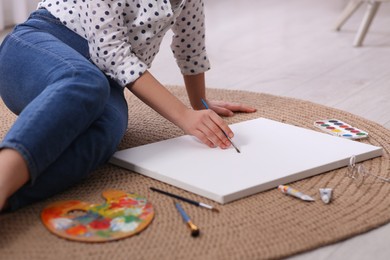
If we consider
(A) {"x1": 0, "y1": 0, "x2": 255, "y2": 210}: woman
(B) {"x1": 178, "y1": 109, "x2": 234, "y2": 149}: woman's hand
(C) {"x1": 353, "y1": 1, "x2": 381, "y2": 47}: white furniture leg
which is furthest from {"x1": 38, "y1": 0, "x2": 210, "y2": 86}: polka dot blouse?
(C) {"x1": 353, "y1": 1, "x2": 381, "y2": 47}: white furniture leg

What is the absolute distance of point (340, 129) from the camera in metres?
1.25

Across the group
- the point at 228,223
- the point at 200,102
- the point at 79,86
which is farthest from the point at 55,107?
the point at 200,102

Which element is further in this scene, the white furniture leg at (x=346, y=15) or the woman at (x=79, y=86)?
the white furniture leg at (x=346, y=15)

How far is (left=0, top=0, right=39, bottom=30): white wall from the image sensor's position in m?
2.31

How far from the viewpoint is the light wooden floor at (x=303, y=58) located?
1.53 m

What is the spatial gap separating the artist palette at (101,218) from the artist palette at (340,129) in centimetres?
42

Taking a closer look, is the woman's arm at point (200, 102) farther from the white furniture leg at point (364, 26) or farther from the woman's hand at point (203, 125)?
the white furniture leg at point (364, 26)

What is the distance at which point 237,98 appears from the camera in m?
1.51

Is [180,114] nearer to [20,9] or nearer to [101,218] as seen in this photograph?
[101,218]

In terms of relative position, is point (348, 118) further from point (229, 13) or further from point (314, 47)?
point (229, 13)

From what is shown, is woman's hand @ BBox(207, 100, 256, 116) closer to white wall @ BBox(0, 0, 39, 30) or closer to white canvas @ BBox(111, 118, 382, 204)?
white canvas @ BBox(111, 118, 382, 204)

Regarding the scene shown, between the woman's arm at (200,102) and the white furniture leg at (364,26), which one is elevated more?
the woman's arm at (200,102)

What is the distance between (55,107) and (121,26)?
0.21m

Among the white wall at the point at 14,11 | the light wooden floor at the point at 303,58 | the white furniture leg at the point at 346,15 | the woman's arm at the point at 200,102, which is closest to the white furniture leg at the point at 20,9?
the white wall at the point at 14,11
